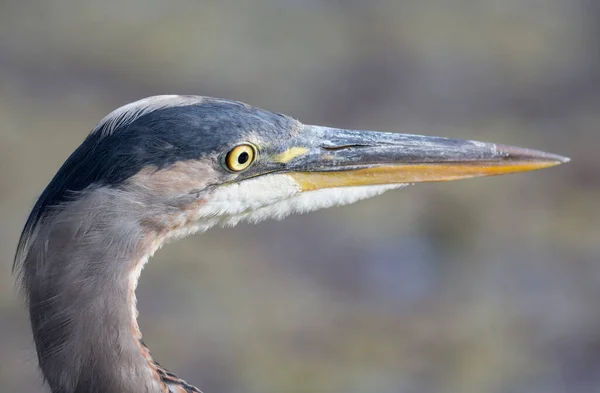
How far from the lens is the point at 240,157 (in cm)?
225

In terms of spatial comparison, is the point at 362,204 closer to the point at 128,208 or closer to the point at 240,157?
the point at 240,157

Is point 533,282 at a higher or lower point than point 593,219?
lower

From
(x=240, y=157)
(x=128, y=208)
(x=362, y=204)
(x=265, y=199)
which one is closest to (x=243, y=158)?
(x=240, y=157)

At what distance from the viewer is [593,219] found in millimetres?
6195

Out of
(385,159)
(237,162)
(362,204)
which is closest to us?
(237,162)

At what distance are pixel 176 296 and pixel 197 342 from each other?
1.36ft

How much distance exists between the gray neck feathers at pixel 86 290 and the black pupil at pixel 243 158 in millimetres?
311

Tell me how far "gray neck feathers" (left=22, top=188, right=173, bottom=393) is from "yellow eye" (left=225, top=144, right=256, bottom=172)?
28 centimetres

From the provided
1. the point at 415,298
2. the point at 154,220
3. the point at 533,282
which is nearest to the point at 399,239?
the point at 415,298

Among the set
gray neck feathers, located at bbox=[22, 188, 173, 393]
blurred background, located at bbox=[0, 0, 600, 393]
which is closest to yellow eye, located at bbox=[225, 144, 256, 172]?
gray neck feathers, located at bbox=[22, 188, 173, 393]

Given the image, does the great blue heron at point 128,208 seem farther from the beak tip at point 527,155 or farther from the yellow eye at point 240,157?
the beak tip at point 527,155

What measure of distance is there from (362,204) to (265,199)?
13.4 feet

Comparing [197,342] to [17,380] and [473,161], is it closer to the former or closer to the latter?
[17,380]

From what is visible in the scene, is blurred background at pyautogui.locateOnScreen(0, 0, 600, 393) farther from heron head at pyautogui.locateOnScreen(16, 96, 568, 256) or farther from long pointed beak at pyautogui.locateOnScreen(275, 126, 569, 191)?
long pointed beak at pyautogui.locateOnScreen(275, 126, 569, 191)
